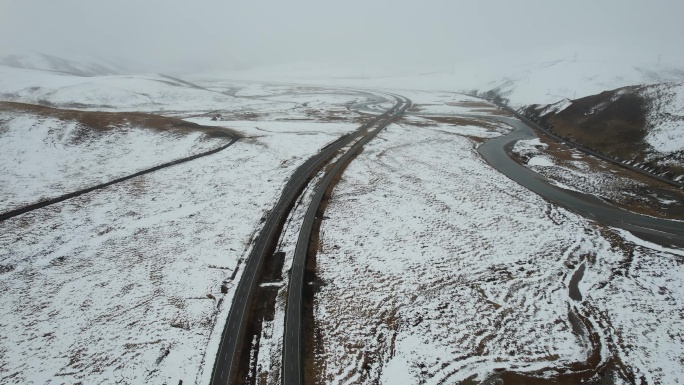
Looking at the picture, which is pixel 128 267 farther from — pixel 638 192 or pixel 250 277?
pixel 638 192

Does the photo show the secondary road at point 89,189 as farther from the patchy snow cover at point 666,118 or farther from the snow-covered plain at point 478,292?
the patchy snow cover at point 666,118

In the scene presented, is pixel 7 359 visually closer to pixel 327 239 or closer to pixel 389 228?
pixel 327 239

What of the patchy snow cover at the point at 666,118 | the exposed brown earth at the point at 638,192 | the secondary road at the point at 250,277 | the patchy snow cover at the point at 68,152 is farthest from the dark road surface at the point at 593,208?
the patchy snow cover at the point at 68,152

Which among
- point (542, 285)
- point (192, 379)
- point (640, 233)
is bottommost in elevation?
point (192, 379)

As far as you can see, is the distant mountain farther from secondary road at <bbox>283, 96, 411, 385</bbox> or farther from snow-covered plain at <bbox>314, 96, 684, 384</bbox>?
secondary road at <bbox>283, 96, 411, 385</bbox>

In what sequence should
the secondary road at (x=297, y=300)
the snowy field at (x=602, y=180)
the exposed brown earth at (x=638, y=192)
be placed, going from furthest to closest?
Answer: the snowy field at (x=602, y=180), the exposed brown earth at (x=638, y=192), the secondary road at (x=297, y=300)

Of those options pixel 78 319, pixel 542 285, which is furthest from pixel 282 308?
pixel 542 285

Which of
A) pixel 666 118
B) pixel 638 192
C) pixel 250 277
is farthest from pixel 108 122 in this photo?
pixel 666 118
